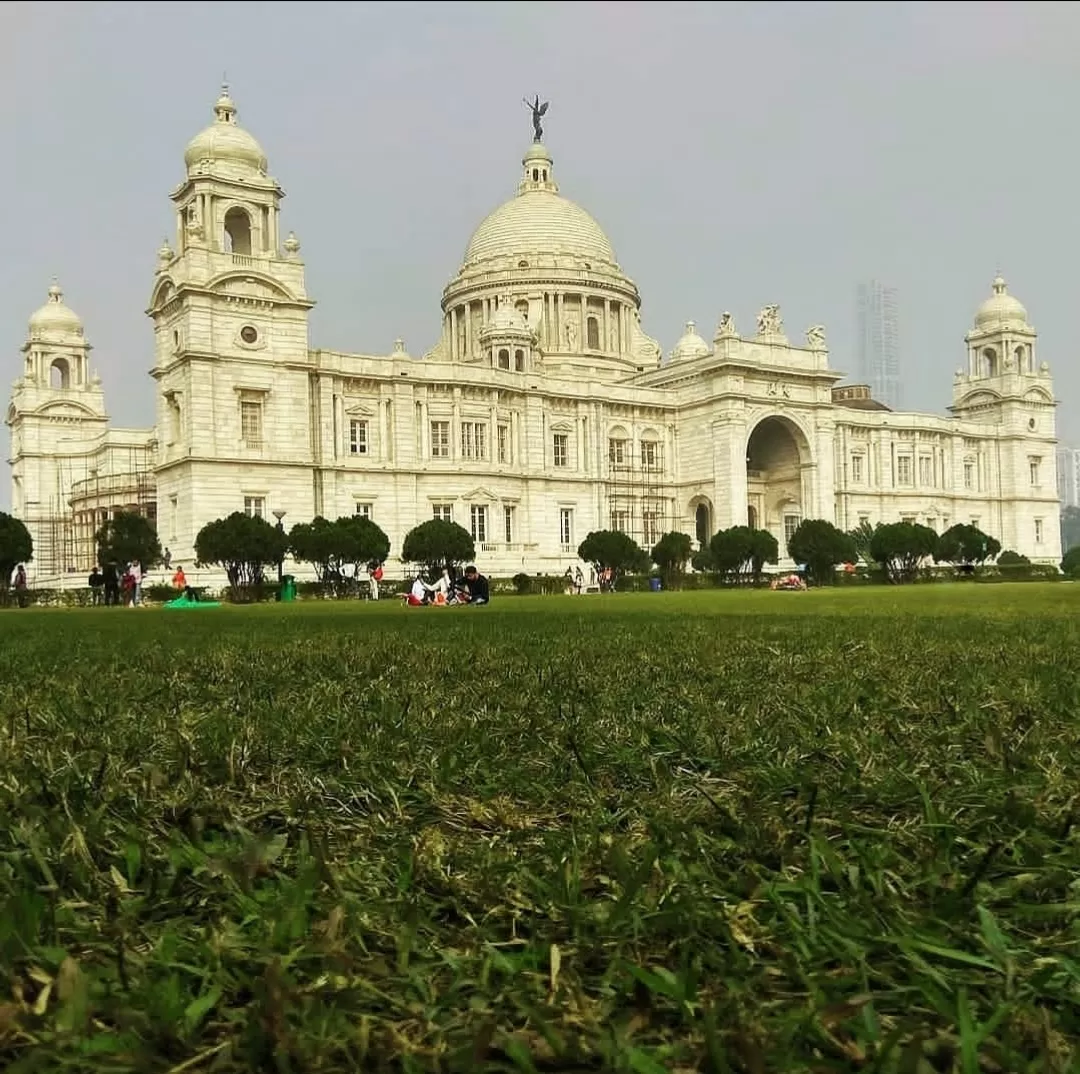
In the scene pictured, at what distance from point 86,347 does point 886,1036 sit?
218 ft

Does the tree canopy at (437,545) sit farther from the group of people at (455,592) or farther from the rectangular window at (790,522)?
Result: the rectangular window at (790,522)

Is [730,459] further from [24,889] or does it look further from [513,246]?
[24,889]

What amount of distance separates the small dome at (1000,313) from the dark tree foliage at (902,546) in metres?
34.2

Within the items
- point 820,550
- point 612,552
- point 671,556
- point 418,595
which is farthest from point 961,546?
point 418,595

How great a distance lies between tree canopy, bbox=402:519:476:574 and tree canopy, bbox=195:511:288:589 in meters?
4.95

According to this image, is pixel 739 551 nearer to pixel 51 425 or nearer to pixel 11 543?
pixel 11 543

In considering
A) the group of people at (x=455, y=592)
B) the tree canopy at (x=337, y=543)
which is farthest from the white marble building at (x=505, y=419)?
the group of people at (x=455, y=592)

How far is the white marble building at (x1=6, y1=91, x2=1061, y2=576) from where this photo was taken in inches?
1692

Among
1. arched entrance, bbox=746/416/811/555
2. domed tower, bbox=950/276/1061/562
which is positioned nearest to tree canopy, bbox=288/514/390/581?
arched entrance, bbox=746/416/811/555

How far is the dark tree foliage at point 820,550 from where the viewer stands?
1593 inches

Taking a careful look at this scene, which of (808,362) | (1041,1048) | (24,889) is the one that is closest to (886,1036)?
(1041,1048)

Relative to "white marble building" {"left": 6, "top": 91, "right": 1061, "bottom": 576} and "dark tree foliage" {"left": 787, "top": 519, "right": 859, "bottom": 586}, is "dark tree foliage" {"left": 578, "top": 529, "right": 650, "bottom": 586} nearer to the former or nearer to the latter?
"dark tree foliage" {"left": 787, "top": 519, "right": 859, "bottom": 586}

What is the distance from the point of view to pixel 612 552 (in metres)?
39.0

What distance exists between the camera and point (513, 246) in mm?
67250
